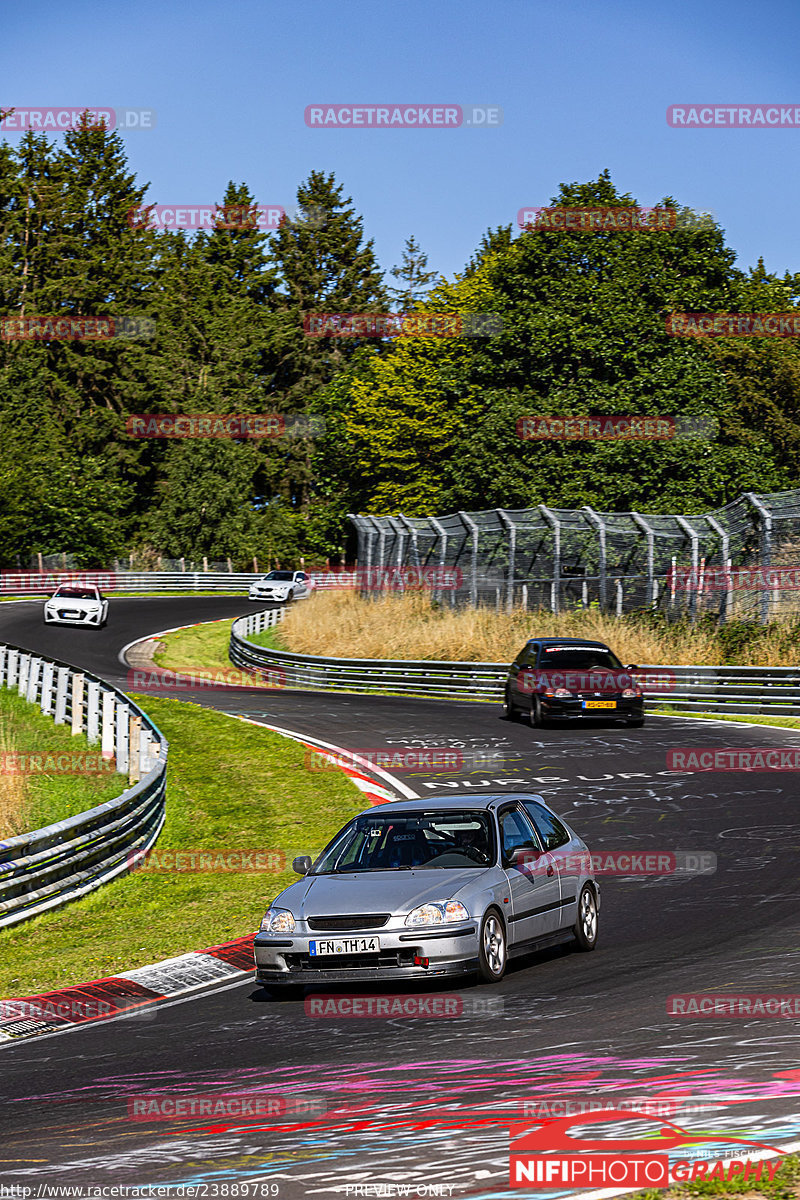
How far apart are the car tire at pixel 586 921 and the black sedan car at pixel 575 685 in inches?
629

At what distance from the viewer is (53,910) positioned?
14.2 metres

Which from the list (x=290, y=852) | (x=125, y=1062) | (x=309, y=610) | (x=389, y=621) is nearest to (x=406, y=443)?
(x=309, y=610)

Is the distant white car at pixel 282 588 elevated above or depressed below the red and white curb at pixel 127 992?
above

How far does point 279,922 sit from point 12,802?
26.4 ft

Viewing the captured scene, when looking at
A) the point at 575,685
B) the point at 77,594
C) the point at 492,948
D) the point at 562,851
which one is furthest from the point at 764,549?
the point at 77,594

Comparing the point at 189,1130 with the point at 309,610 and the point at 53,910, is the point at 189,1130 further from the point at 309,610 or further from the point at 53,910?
the point at 309,610

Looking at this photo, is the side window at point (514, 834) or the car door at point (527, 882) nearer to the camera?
the car door at point (527, 882)

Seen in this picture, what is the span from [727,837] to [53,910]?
714cm

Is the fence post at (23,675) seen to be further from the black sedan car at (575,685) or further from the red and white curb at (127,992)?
the red and white curb at (127,992)

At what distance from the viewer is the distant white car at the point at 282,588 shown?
64562 mm

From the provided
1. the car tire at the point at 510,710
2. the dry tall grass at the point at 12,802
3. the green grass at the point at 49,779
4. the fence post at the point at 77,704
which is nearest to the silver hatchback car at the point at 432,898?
the dry tall grass at the point at 12,802

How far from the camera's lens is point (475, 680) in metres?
36.0

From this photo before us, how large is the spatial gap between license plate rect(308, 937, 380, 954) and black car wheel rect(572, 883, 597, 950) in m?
2.07

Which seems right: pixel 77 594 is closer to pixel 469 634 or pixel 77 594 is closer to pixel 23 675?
pixel 469 634
